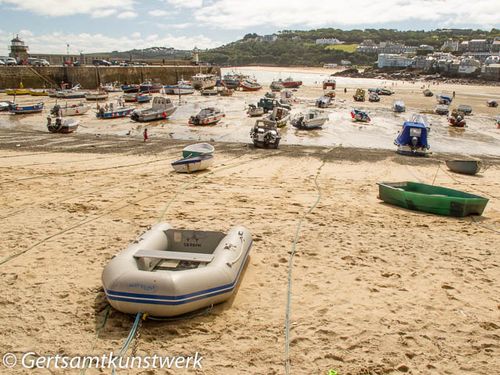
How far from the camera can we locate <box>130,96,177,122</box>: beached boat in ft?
109

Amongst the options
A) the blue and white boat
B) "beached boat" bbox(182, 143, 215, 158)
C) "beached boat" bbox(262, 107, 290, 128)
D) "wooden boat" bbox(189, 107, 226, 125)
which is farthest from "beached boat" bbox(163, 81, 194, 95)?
"beached boat" bbox(182, 143, 215, 158)

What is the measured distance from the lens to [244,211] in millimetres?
10734

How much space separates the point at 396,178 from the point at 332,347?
1260cm

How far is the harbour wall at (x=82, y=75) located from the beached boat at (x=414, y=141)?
165 feet

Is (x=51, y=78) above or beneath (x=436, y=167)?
above

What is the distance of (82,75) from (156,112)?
1233 inches

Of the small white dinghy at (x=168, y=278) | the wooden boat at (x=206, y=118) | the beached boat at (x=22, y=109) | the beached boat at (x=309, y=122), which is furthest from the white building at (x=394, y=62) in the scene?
the small white dinghy at (x=168, y=278)

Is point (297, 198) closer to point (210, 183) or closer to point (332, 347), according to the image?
point (210, 183)

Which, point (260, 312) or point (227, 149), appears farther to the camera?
A: point (227, 149)

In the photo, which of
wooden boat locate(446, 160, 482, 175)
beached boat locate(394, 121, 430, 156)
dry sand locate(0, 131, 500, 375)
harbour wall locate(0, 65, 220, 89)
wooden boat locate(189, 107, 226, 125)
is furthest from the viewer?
Answer: harbour wall locate(0, 65, 220, 89)

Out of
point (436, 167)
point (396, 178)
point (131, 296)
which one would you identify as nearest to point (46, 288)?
point (131, 296)

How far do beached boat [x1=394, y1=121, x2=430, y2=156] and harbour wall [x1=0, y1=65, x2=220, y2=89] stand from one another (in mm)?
50256

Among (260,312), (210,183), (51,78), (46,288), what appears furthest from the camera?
(51,78)

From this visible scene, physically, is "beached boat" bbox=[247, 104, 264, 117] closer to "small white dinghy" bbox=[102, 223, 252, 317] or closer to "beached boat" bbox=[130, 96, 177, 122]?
"beached boat" bbox=[130, 96, 177, 122]
